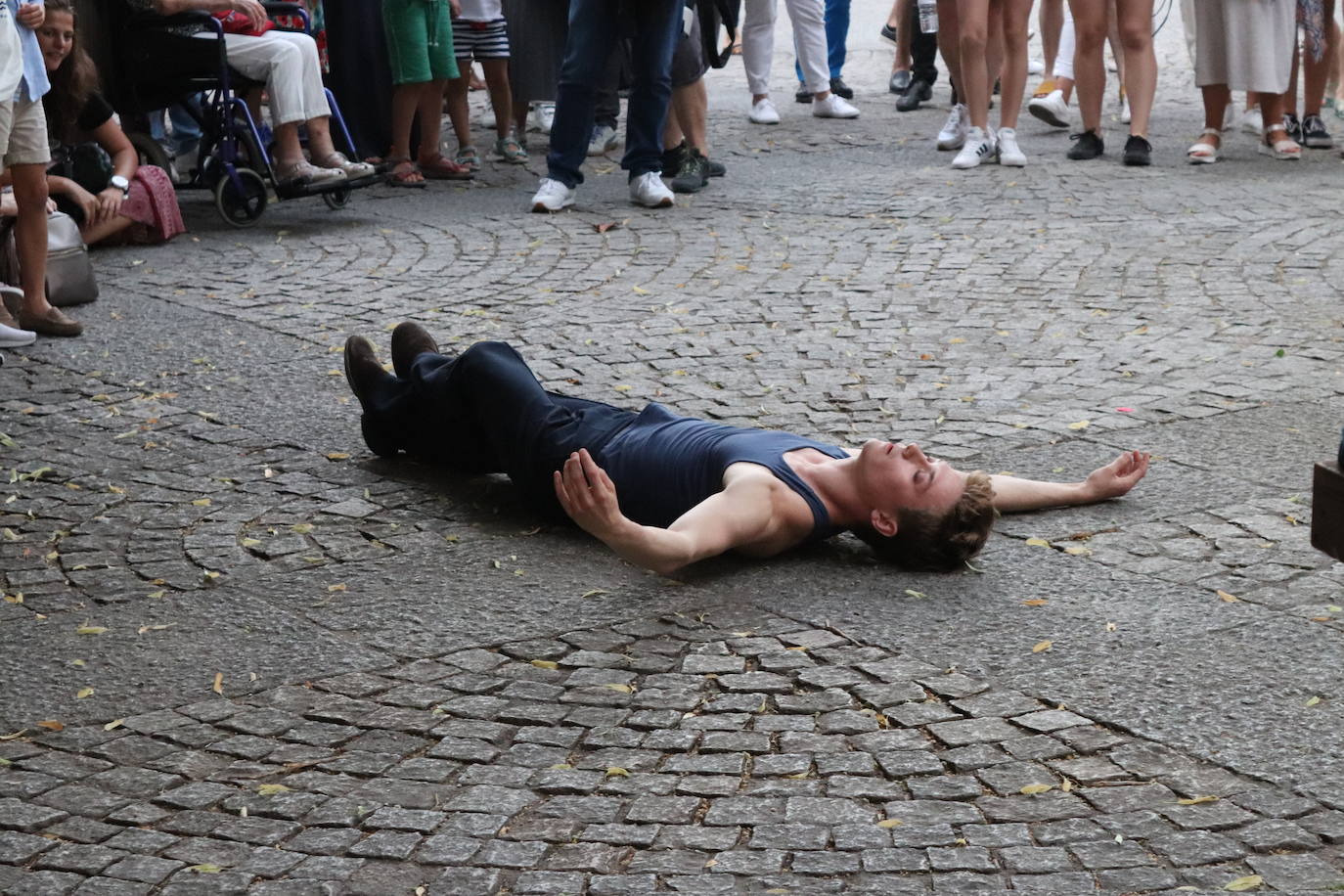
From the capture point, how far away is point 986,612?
4301mm

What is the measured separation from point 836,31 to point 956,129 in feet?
10.6

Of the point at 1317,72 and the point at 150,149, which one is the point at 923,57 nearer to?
the point at 1317,72

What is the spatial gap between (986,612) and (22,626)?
7.98 feet

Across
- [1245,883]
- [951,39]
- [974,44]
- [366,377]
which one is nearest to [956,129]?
[951,39]

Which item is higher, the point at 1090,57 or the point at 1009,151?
the point at 1090,57

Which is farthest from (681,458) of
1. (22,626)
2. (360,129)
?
(360,129)

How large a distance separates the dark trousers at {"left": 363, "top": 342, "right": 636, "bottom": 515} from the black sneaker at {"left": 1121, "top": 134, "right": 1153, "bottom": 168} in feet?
21.6

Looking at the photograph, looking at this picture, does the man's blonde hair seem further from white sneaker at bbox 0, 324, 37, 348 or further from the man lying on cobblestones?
white sneaker at bbox 0, 324, 37, 348

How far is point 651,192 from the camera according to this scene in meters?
9.92

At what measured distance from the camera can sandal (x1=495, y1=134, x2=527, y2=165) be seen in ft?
38.4

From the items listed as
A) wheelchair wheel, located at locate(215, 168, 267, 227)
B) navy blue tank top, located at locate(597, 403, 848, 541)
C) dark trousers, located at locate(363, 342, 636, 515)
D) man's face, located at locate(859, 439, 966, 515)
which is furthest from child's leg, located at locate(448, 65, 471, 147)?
man's face, located at locate(859, 439, 966, 515)

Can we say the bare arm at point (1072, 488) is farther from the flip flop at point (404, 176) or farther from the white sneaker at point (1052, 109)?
the white sneaker at point (1052, 109)

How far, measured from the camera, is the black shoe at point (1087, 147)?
11.1 meters

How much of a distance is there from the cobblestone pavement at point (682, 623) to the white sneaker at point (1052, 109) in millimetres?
4175
